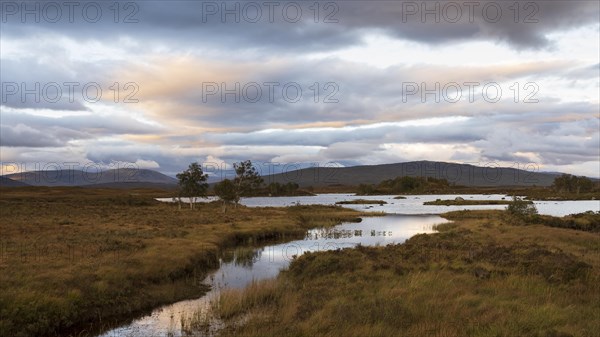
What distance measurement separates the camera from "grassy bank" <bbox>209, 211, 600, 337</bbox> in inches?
596

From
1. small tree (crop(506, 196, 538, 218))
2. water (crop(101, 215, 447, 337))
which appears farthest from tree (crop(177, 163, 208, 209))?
small tree (crop(506, 196, 538, 218))

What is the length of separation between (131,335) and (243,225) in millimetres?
41098

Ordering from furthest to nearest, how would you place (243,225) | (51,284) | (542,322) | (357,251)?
(243,225), (357,251), (51,284), (542,322)

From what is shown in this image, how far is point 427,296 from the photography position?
19719 mm

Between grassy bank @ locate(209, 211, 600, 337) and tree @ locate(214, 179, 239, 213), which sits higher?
tree @ locate(214, 179, 239, 213)

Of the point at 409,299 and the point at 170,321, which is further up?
the point at 409,299

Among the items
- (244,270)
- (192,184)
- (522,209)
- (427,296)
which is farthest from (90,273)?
(192,184)

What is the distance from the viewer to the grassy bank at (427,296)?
49.6 ft

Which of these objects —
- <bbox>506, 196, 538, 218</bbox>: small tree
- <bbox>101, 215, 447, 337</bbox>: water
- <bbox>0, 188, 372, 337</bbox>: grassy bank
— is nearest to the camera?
<bbox>0, 188, 372, 337</bbox>: grassy bank

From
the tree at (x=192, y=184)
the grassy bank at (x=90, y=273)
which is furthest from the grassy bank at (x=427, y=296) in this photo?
the tree at (x=192, y=184)

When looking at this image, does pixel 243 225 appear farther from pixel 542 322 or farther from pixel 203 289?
pixel 542 322

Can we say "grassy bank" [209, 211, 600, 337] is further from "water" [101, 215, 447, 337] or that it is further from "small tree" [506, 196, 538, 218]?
"small tree" [506, 196, 538, 218]

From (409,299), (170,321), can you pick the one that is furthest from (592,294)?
(170,321)

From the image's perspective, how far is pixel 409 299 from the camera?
19.1 m
